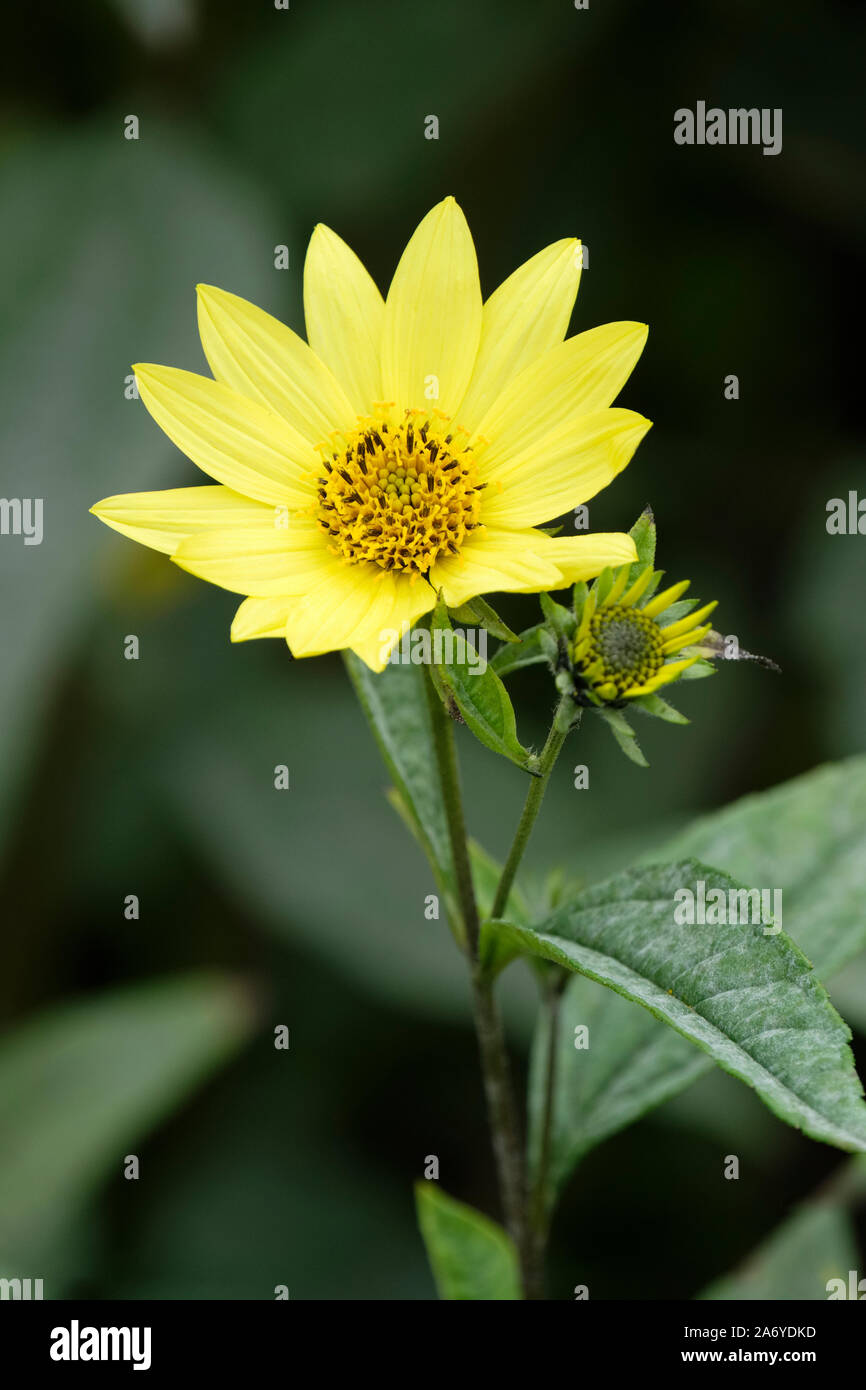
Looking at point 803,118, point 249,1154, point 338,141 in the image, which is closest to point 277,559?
point 249,1154

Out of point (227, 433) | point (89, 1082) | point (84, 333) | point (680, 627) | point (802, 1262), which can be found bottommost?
point (802, 1262)

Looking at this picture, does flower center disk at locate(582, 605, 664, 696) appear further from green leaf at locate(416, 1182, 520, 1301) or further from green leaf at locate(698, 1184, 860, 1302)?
green leaf at locate(698, 1184, 860, 1302)

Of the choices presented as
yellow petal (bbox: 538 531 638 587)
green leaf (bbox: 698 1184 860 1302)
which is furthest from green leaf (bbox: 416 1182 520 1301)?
yellow petal (bbox: 538 531 638 587)

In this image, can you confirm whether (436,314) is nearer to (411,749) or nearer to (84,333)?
(411,749)

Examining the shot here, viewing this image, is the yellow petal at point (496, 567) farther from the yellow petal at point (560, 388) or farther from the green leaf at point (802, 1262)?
the green leaf at point (802, 1262)

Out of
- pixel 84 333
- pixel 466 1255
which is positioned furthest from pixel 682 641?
pixel 84 333

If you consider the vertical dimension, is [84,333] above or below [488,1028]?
above

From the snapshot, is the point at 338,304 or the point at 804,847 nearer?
the point at 338,304
